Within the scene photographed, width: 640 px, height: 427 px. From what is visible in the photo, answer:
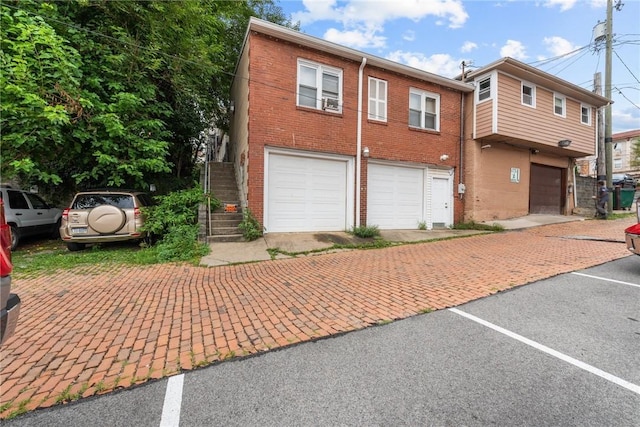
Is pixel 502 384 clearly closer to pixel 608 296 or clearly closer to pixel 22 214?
pixel 608 296

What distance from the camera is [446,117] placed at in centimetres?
1197

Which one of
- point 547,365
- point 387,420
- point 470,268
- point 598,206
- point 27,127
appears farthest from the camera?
point 598,206

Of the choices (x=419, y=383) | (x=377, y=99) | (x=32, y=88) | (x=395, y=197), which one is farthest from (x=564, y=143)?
(x=32, y=88)

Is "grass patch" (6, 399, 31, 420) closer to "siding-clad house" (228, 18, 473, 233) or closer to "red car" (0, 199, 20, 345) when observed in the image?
"red car" (0, 199, 20, 345)

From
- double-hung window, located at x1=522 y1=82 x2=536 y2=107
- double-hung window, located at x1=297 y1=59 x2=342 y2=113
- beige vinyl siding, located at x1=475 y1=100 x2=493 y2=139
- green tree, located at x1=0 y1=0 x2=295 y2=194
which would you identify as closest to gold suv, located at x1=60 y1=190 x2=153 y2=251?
green tree, located at x1=0 y1=0 x2=295 y2=194

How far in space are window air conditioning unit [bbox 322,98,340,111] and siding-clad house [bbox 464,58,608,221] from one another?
19.8 feet

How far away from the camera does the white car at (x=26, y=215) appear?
8.05 m

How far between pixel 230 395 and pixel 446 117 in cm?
1254

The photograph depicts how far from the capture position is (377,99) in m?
10.6

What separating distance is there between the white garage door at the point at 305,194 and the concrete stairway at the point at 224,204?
44.0 inches

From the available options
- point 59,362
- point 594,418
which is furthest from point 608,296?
point 59,362

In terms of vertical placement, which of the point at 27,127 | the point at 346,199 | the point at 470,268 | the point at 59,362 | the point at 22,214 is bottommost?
the point at 59,362

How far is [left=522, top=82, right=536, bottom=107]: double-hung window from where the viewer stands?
480 inches

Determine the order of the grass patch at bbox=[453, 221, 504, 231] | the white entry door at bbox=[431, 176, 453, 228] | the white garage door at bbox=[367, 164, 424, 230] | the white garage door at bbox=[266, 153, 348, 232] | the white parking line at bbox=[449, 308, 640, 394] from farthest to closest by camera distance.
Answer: the white entry door at bbox=[431, 176, 453, 228]
the grass patch at bbox=[453, 221, 504, 231]
the white garage door at bbox=[367, 164, 424, 230]
the white garage door at bbox=[266, 153, 348, 232]
the white parking line at bbox=[449, 308, 640, 394]
